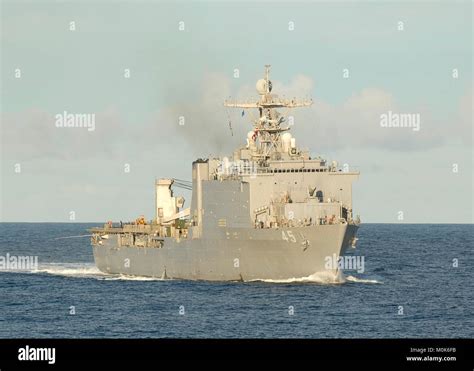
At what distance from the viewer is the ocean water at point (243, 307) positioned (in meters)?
46.8

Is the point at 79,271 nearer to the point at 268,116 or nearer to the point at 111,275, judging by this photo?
the point at 111,275

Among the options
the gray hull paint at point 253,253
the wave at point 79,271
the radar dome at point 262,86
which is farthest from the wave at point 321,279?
the radar dome at point 262,86

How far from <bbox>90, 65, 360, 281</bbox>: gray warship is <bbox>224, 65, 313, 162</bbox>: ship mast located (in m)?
0.05

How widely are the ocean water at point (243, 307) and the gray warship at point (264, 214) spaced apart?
96cm

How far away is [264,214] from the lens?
58656mm

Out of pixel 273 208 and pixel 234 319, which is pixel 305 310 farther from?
pixel 273 208

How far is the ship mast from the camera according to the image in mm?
63219

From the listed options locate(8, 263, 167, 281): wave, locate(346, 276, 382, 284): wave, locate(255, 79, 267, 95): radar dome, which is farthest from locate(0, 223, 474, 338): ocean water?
locate(255, 79, 267, 95): radar dome

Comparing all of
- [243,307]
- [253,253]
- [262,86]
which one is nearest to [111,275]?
[262,86]

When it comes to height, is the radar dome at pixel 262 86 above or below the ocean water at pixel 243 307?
above

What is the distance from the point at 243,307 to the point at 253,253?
22.4ft

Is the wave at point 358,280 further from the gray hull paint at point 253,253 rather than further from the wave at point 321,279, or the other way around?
the gray hull paint at point 253,253
